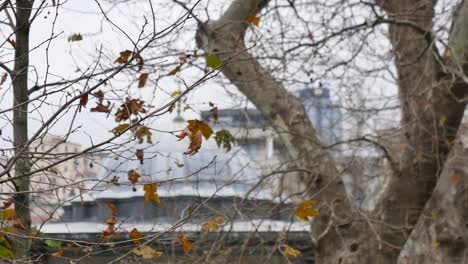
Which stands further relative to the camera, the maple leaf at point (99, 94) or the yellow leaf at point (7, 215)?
the maple leaf at point (99, 94)

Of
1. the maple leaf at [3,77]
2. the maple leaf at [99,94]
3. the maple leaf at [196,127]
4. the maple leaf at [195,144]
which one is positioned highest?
the maple leaf at [3,77]

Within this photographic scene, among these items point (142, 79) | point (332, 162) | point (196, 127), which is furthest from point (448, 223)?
point (196, 127)

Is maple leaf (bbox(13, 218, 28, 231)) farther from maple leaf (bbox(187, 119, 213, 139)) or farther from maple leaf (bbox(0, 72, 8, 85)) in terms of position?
maple leaf (bbox(187, 119, 213, 139))

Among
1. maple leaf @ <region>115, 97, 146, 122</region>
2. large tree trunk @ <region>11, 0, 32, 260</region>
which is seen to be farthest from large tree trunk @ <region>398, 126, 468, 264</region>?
large tree trunk @ <region>11, 0, 32, 260</region>

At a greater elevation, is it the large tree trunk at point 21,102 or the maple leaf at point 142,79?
the maple leaf at point 142,79

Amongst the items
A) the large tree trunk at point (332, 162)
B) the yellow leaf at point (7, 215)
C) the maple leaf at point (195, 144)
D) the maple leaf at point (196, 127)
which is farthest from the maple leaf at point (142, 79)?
the maple leaf at point (195, 144)

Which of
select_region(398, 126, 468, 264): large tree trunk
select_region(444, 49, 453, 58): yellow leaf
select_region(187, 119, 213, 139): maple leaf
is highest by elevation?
select_region(444, 49, 453, 58): yellow leaf

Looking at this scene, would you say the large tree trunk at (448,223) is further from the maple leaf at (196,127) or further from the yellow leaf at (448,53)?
the maple leaf at (196,127)

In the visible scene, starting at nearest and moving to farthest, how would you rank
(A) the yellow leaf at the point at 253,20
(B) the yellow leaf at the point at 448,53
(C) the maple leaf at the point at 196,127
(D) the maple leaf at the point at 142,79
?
(C) the maple leaf at the point at 196,127
(D) the maple leaf at the point at 142,79
(B) the yellow leaf at the point at 448,53
(A) the yellow leaf at the point at 253,20

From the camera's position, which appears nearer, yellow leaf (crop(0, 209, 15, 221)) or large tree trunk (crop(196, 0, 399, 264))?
yellow leaf (crop(0, 209, 15, 221))

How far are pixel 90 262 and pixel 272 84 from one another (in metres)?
2.91

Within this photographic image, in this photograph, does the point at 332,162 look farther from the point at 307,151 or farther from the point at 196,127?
the point at 196,127

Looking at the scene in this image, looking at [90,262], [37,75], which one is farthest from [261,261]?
[37,75]

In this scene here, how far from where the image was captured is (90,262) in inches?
211
